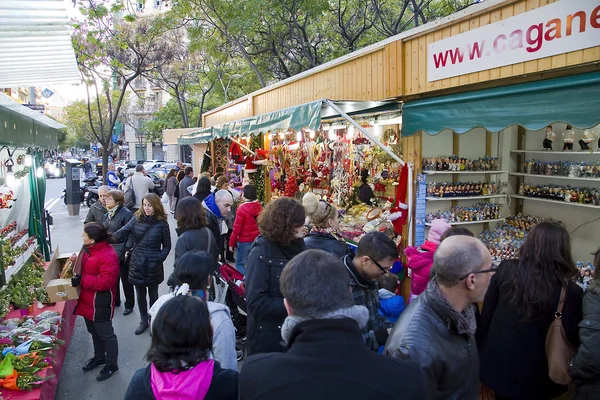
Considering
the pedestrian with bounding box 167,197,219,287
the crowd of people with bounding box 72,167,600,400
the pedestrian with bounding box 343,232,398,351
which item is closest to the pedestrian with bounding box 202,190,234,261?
the pedestrian with bounding box 167,197,219,287

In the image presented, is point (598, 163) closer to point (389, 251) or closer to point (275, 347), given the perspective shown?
point (389, 251)

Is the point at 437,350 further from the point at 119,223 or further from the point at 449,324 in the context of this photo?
the point at 119,223

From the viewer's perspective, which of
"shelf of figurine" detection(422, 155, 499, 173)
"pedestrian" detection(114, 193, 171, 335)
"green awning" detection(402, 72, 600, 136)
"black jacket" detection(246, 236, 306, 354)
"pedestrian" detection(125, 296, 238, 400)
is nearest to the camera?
"pedestrian" detection(125, 296, 238, 400)

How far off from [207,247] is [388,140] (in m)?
3.91

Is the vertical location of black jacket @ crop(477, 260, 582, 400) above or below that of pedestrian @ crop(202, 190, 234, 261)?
below

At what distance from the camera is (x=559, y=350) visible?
2.62 metres

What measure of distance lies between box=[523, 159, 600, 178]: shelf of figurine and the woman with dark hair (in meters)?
3.17

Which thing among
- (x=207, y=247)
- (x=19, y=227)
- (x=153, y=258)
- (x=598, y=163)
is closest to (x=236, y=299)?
(x=207, y=247)

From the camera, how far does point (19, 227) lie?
6.77m

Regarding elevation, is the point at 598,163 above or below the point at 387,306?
above

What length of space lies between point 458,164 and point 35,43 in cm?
508

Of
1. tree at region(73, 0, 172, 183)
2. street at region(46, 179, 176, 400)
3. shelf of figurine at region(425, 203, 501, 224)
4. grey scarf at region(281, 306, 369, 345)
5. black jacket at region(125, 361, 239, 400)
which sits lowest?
street at region(46, 179, 176, 400)

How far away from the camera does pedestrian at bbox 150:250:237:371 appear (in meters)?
2.45

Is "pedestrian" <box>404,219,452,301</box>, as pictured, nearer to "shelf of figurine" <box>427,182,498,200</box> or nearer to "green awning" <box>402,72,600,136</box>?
"green awning" <box>402,72,600,136</box>
